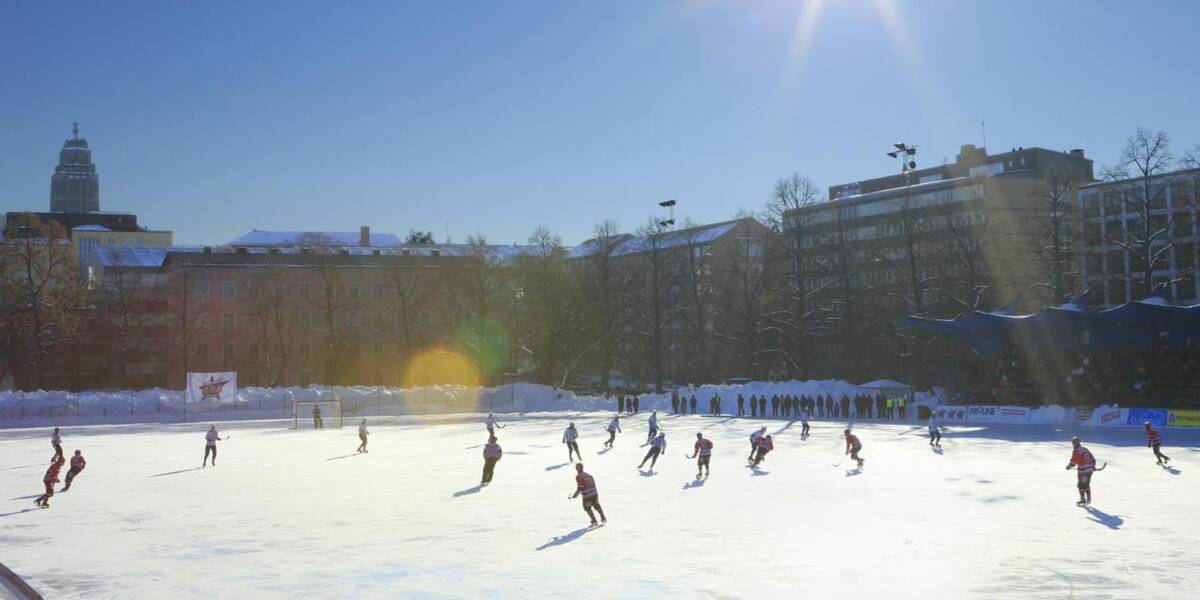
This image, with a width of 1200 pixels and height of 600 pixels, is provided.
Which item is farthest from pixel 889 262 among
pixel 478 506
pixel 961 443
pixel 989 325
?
pixel 478 506

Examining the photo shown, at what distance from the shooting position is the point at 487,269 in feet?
259

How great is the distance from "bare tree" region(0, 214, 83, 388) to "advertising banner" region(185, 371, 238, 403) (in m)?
14.4

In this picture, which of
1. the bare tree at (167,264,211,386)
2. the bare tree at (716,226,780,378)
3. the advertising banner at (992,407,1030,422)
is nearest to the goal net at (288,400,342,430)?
the bare tree at (167,264,211,386)

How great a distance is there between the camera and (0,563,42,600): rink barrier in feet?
48.6

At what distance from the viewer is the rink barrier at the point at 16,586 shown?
14812mm

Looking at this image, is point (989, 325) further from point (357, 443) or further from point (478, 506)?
point (478, 506)

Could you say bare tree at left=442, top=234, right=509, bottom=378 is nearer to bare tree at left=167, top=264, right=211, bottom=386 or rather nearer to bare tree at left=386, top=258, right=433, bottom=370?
bare tree at left=386, top=258, right=433, bottom=370

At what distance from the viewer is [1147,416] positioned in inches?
1700

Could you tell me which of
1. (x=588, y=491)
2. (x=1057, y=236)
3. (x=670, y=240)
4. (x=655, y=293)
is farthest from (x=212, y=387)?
(x=1057, y=236)

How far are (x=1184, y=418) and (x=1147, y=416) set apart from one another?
1.50 m

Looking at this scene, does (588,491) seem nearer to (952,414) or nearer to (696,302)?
(952,414)

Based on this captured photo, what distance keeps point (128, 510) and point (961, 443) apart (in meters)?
28.4


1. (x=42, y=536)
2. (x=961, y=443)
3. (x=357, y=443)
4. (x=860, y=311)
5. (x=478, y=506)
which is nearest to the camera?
(x=42, y=536)

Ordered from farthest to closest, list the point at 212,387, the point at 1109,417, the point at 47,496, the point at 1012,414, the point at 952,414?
the point at 212,387 < the point at 952,414 < the point at 1012,414 < the point at 1109,417 < the point at 47,496
